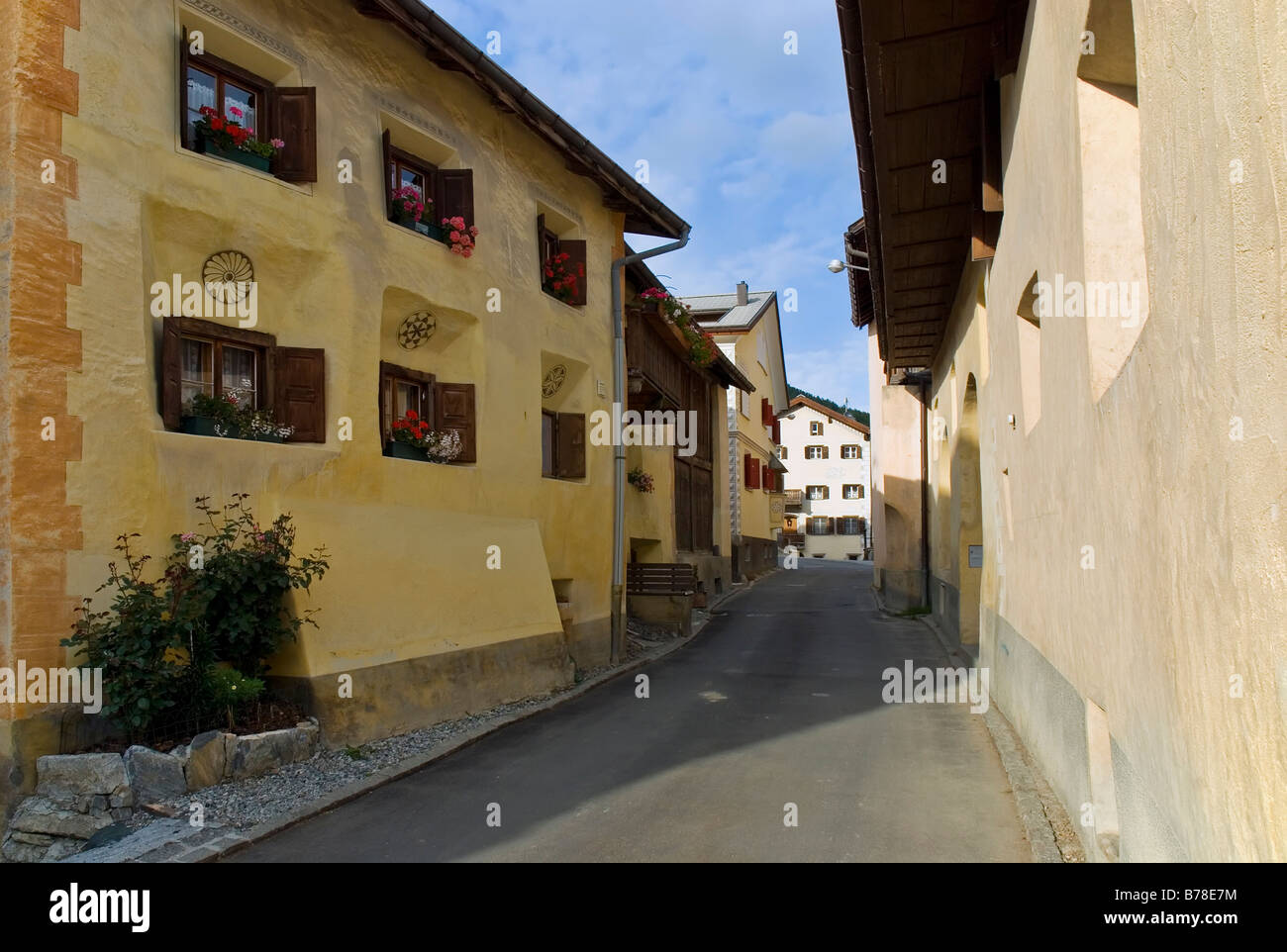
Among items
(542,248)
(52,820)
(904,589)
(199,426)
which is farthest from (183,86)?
(904,589)

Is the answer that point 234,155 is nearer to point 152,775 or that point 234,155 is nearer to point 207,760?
point 207,760

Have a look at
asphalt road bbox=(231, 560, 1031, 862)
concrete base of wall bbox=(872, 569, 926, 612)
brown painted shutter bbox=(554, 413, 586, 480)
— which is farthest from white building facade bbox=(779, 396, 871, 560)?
asphalt road bbox=(231, 560, 1031, 862)

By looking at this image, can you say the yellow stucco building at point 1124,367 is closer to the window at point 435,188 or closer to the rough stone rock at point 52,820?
the window at point 435,188

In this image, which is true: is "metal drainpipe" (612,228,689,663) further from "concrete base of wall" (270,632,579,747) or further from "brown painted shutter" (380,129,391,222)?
"brown painted shutter" (380,129,391,222)

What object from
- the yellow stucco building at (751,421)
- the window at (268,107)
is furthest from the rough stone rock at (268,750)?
the yellow stucco building at (751,421)

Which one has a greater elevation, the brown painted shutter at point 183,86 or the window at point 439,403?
the brown painted shutter at point 183,86

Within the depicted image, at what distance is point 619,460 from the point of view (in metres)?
15.7

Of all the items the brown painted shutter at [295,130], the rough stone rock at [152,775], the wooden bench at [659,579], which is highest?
the brown painted shutter at [295,130]

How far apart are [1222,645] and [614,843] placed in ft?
14.2

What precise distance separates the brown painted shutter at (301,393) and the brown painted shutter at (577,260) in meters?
5.77

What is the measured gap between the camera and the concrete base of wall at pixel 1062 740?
164 inches

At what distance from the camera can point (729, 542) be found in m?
30.9

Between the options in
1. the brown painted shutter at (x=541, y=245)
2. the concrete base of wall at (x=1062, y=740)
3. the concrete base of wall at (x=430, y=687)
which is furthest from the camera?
the brown painted shutter at (x=541, y=245)

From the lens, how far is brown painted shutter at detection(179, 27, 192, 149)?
8.50 m
